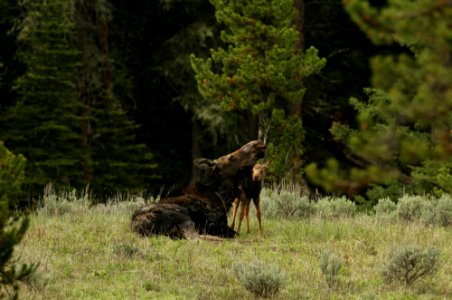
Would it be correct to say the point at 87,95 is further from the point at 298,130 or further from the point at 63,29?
the point at 298,130

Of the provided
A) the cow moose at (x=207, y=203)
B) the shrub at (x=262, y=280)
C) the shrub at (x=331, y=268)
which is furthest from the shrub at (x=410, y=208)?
the shrub at (x=262, y=280)

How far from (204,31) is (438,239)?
16.9m

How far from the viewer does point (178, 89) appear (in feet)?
98.4

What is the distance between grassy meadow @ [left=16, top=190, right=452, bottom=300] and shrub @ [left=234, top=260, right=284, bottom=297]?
0.05m

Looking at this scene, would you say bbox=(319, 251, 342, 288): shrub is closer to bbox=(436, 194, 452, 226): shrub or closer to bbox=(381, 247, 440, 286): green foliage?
bbox=(381, 247, 440, 286): green foliage

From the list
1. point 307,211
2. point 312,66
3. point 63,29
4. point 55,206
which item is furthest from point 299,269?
point 63,29

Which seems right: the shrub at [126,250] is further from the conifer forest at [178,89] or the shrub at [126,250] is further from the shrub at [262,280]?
the conifer forest at [178,89]

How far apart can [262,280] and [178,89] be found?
22.3m

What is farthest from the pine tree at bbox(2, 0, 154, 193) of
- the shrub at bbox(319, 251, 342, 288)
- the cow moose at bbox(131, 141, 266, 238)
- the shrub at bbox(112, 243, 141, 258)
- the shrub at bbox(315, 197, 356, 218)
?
the shrub at bbox(319, 251, 342, 288)

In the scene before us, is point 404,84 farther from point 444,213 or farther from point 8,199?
point 444,213

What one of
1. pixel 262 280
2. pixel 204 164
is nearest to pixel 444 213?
pixel 204 164

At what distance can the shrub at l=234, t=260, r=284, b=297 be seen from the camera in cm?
805

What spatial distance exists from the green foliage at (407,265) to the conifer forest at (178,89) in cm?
352

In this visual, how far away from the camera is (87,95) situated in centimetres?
2766
